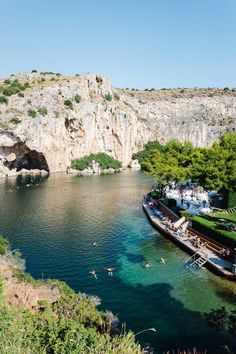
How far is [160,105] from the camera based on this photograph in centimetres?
16862

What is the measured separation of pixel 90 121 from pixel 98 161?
47.3ft

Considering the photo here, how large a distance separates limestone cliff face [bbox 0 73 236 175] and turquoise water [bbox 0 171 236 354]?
42.2 meters

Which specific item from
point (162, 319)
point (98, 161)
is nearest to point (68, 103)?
point (98, 161)

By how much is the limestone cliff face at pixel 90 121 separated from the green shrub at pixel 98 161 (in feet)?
10.3

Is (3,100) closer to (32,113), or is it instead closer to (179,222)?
(32,113)

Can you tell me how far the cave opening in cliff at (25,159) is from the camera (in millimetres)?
96688

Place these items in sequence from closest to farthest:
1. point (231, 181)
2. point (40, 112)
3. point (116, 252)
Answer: point (116, 252) → point (231, 181) → point (40, 112)

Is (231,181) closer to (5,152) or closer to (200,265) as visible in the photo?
(200,265)

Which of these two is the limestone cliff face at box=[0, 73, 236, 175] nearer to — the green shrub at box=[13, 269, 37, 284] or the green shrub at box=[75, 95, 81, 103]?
the green shrub at box=[75, 95, 81, 103]

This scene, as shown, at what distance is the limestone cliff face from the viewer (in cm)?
9788

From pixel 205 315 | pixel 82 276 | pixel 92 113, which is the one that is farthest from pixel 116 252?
pixel 92 113

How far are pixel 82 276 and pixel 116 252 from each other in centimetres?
643

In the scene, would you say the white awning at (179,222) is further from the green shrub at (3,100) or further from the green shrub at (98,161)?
the green shrub at (3,100)

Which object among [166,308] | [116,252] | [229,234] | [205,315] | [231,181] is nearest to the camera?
[205,315]
